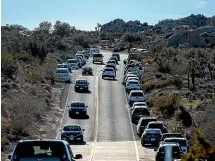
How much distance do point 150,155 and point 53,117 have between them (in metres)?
16.5

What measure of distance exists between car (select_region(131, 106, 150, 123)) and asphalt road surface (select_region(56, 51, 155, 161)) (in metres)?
0.50

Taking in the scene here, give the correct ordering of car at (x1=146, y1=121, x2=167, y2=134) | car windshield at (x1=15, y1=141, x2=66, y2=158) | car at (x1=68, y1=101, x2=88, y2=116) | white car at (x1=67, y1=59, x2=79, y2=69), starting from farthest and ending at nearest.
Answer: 1. white car at (x1=67, y1=59, x2=79, y2=69)
2. car at (x1=68, y1=101, x2=88, y2=116)
3. car at (x1=146, y1=121, x2=167, y2=134)
4. car windshield at (x1=15, y1=141, x2=66, y2=158)

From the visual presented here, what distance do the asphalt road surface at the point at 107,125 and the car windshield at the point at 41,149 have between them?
1670 cm

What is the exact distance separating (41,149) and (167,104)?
34.2 metres

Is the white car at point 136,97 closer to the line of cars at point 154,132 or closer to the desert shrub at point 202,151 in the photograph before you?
the line of cars at point 154,132

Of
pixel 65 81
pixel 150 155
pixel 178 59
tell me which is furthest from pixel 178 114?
pixel 178 59

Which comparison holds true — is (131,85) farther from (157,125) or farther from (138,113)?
(157,125)

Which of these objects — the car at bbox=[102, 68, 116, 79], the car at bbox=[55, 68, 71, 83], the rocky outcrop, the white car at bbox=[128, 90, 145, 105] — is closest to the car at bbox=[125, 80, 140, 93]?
the white car at bbox=[128, 90, 145, 105]

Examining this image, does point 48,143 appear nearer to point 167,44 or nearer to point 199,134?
point 199,134

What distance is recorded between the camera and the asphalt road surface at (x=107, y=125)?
105 ft

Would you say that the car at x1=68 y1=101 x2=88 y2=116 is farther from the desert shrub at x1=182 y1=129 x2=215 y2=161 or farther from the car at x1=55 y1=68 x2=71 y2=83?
the desert shrub at x1=182 y1=129 x2=215 y2=161

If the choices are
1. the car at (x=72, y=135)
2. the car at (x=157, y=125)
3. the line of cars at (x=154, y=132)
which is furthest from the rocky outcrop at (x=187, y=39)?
the car at (x=72, y=135)

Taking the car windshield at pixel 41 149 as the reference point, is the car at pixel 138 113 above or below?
below

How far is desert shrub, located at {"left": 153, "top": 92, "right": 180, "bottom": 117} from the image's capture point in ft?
150
